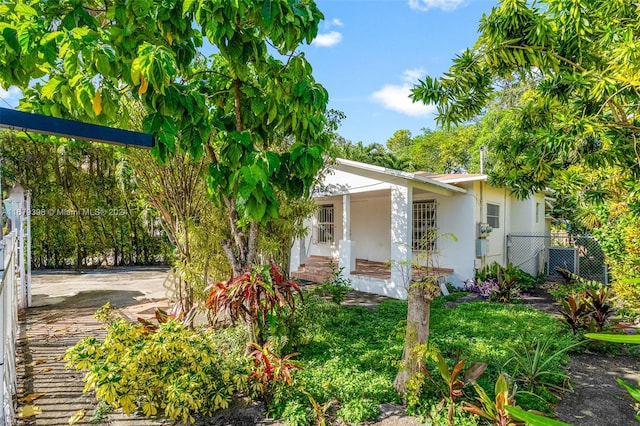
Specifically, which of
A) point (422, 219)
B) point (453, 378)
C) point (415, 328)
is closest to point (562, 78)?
point (415, 328)

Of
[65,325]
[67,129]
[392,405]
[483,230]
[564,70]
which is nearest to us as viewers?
[67,129]

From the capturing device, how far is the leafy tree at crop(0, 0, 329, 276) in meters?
2.52

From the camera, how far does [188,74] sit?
3420mm

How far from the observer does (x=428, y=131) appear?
29109 mm

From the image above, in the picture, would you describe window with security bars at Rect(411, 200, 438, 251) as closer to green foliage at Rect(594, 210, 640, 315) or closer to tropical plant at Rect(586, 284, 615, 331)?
green foliage at Rect(594, 210, 640, 315)

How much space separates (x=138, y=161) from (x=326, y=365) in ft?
13.4

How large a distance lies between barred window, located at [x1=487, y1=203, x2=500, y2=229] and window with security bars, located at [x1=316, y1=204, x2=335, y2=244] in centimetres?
547

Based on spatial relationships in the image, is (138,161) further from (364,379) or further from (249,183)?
(364,379)

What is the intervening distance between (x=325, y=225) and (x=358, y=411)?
10.5 meters

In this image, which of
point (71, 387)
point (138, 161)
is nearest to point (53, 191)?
point (138, 161)

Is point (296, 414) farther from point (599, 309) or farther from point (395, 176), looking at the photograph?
point (395, 176)

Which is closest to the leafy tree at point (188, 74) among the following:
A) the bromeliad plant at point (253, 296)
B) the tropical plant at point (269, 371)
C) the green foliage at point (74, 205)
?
the bromeliad plant at point (253, 296)

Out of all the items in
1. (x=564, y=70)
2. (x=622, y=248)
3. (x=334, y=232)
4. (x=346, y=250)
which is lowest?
(x=346, y=250)

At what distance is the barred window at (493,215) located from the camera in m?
→ 11.4
